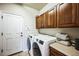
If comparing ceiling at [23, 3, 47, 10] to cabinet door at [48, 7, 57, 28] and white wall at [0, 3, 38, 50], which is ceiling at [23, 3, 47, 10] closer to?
white wall at [0, 3, 38, 50]

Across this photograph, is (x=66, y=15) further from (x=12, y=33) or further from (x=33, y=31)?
(x=12, y=33)

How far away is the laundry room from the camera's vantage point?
1.38 metres

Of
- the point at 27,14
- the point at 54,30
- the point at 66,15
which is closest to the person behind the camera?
the point at 66,15

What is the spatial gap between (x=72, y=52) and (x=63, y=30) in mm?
454

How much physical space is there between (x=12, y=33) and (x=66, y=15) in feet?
2.79

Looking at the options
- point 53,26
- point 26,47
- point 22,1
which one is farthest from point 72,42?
point 22,1

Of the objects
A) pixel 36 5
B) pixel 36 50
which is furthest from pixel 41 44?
pixel 36 5

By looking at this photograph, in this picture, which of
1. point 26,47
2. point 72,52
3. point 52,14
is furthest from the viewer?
point 52,14

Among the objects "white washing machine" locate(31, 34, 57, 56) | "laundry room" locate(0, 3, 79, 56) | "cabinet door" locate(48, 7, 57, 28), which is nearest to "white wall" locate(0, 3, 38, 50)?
"laundry room" locate(0, 3, 79, 56)

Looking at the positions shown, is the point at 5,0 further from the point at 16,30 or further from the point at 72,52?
the point at 72,52

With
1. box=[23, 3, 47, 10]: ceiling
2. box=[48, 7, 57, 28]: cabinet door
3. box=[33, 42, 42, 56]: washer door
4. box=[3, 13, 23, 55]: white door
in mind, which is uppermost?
box=[23, 3, 47, 10]: ceiling

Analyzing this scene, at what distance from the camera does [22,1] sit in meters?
1.41

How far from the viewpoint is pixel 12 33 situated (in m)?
1.44

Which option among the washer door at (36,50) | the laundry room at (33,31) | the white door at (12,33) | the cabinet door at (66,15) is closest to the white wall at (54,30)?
the laundry room at (33,31)
